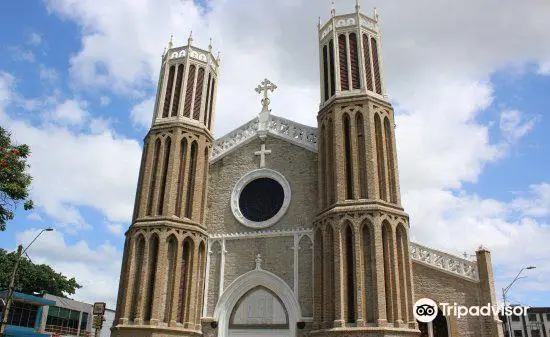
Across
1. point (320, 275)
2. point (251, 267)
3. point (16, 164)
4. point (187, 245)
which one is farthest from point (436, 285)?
point (16, 164)

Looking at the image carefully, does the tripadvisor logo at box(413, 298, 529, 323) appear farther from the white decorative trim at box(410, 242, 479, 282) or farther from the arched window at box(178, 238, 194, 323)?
the arched window at box(178, 238, 194, 323)

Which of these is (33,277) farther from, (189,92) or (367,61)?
(367,61)

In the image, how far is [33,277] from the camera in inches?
1767

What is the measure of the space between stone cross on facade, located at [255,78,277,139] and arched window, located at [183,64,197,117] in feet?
10.2

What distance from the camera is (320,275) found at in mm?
18250

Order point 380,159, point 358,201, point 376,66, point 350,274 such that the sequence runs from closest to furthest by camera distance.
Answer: point 350,274
point 358,201
point 380,159
point 376,66

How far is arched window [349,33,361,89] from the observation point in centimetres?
2055

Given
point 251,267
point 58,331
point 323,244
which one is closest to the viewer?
point 323,244

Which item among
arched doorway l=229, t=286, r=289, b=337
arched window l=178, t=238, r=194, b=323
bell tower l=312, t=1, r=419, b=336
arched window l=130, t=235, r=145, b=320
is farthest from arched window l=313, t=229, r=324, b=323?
arched window l=130, t=235, r=145, b=320

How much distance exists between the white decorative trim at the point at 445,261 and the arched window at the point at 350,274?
2.88 metres

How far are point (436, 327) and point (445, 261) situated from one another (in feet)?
7.95

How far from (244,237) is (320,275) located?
403 cm

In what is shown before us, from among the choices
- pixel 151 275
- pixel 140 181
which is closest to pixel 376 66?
pixel 140 181

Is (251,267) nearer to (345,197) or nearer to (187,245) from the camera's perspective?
(187,245)
